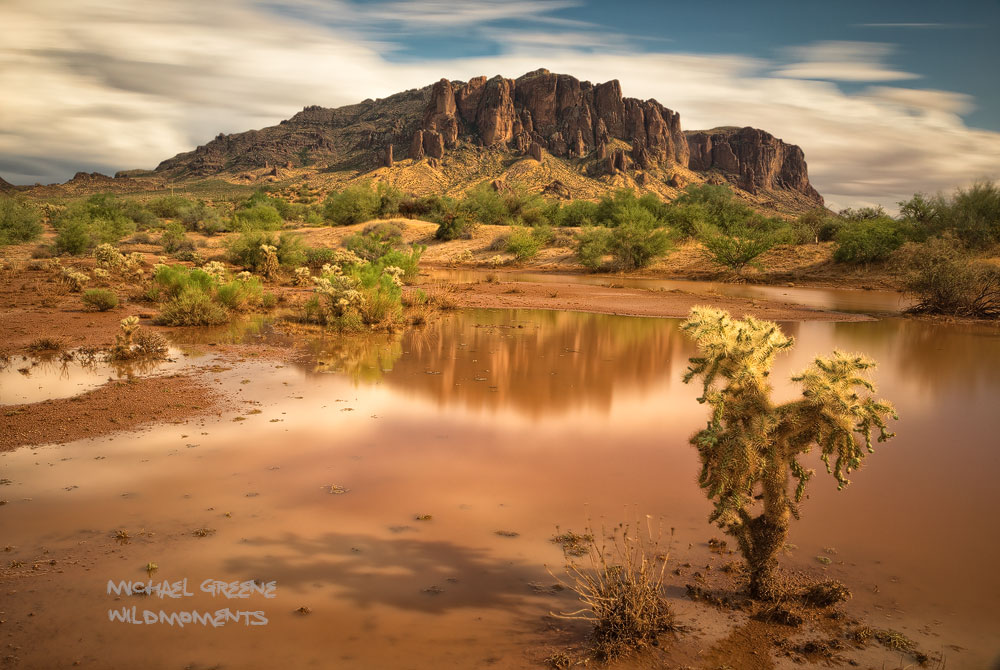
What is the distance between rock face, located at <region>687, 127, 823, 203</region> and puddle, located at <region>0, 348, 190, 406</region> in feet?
485

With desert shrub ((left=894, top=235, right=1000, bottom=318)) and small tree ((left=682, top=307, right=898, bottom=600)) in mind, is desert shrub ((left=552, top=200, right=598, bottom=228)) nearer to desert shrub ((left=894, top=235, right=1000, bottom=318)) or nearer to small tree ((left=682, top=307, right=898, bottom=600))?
desert shrub ((left=894, top=235, right=1000, bottom=318))

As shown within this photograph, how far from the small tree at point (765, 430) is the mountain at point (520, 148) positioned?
297 ft

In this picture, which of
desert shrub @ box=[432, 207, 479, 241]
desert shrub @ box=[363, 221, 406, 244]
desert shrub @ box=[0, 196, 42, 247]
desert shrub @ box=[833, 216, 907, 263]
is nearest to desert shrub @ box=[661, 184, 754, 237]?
desert shrub @ box=[833, 216, 907, 263]

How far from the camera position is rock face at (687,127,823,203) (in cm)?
14738

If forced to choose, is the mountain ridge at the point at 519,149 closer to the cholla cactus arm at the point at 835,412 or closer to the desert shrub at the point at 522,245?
the desert shrub at the point at 522,245

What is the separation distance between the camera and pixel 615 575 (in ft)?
13.6

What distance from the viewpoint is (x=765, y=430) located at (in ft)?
13.2

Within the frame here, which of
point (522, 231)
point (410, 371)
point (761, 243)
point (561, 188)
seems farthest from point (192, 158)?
point (410, 371)

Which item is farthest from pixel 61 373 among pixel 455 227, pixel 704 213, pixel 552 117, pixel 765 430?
pixel 552 117

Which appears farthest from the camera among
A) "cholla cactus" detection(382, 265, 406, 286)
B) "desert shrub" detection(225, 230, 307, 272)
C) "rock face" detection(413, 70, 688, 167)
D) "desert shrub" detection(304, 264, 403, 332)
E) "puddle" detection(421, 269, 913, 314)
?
"rock face" detection(413, 70, 688, 167)

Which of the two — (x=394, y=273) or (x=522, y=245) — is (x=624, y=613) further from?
(x=522, y=245)

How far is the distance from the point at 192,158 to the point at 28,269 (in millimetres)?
135551

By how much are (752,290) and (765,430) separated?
27667mm

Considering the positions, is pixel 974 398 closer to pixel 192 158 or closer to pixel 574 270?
pixel 574 270
